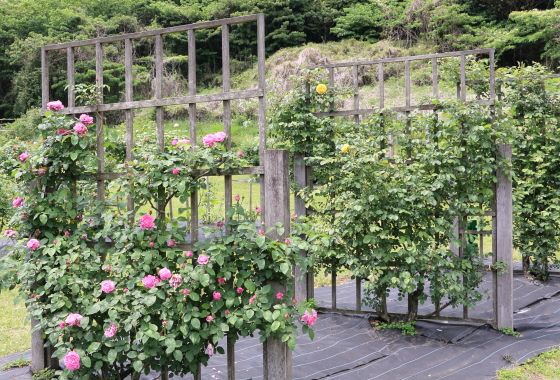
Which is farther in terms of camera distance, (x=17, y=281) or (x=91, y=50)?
(x=91, y=50)

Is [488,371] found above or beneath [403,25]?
beneath

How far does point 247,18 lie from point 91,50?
18.8 m

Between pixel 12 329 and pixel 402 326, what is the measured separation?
3271 millimetres

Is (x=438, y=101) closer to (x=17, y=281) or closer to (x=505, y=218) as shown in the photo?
(x=505, y=218)

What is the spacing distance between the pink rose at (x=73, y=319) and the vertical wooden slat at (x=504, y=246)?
10.1ft

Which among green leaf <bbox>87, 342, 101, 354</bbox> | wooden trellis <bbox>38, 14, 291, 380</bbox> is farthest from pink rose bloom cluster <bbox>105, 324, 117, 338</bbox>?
wooden trellis <bbox>38, 14, 291, 380</bbox>

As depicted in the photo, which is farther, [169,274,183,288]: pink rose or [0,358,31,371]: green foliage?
[0,358,31,371]: green foliage

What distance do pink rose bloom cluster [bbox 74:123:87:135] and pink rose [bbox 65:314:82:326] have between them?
0.94 m

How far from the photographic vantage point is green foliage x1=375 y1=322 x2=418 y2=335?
3471mm

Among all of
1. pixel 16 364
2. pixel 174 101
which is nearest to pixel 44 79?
pixel 174 101

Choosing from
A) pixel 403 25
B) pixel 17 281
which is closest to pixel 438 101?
pixel 17 281

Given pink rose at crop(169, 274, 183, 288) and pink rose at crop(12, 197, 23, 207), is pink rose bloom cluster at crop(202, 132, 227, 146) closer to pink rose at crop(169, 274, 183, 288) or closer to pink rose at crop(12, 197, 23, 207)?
pink rose at crop(169, 274, 183, 288)

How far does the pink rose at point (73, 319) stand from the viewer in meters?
2.09

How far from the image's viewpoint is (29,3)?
2244 cm
